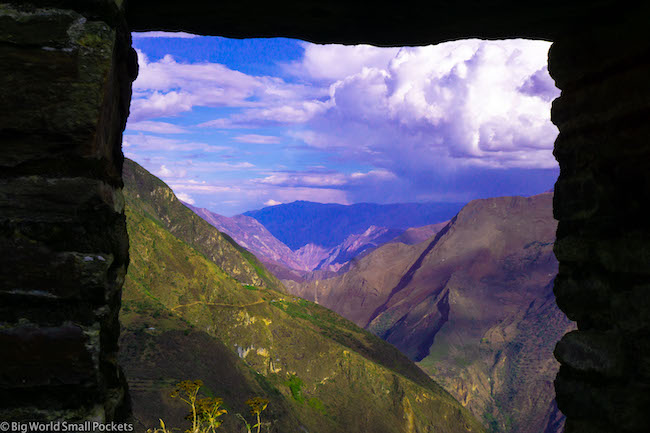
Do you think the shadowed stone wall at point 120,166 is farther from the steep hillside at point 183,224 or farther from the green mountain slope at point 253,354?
the steep hillside at point 183,224

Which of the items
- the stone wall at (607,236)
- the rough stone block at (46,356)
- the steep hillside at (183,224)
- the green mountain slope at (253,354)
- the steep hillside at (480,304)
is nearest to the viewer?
the rough stone block at (46,356)

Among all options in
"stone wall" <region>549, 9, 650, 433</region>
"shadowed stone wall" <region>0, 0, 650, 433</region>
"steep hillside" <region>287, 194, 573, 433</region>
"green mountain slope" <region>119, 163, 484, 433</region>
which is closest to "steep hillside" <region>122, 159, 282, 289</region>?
"green mountain slope" <region>119, 163, 484, 433</region>

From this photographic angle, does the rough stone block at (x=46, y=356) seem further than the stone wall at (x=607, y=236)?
No

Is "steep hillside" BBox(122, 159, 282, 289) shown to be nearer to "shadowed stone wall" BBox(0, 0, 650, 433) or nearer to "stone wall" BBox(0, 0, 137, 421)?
"shadowed stone wall" BBox(0, 0, 650, 433)

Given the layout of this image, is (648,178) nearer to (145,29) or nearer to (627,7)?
(627,7)

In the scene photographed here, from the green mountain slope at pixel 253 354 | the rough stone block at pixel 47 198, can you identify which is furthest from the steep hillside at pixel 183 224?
the rough stone block at pixel 47 198

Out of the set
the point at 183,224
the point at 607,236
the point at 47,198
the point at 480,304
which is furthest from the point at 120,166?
the point at 480,304

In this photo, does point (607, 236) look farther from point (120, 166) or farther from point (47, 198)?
point (47, 198)
